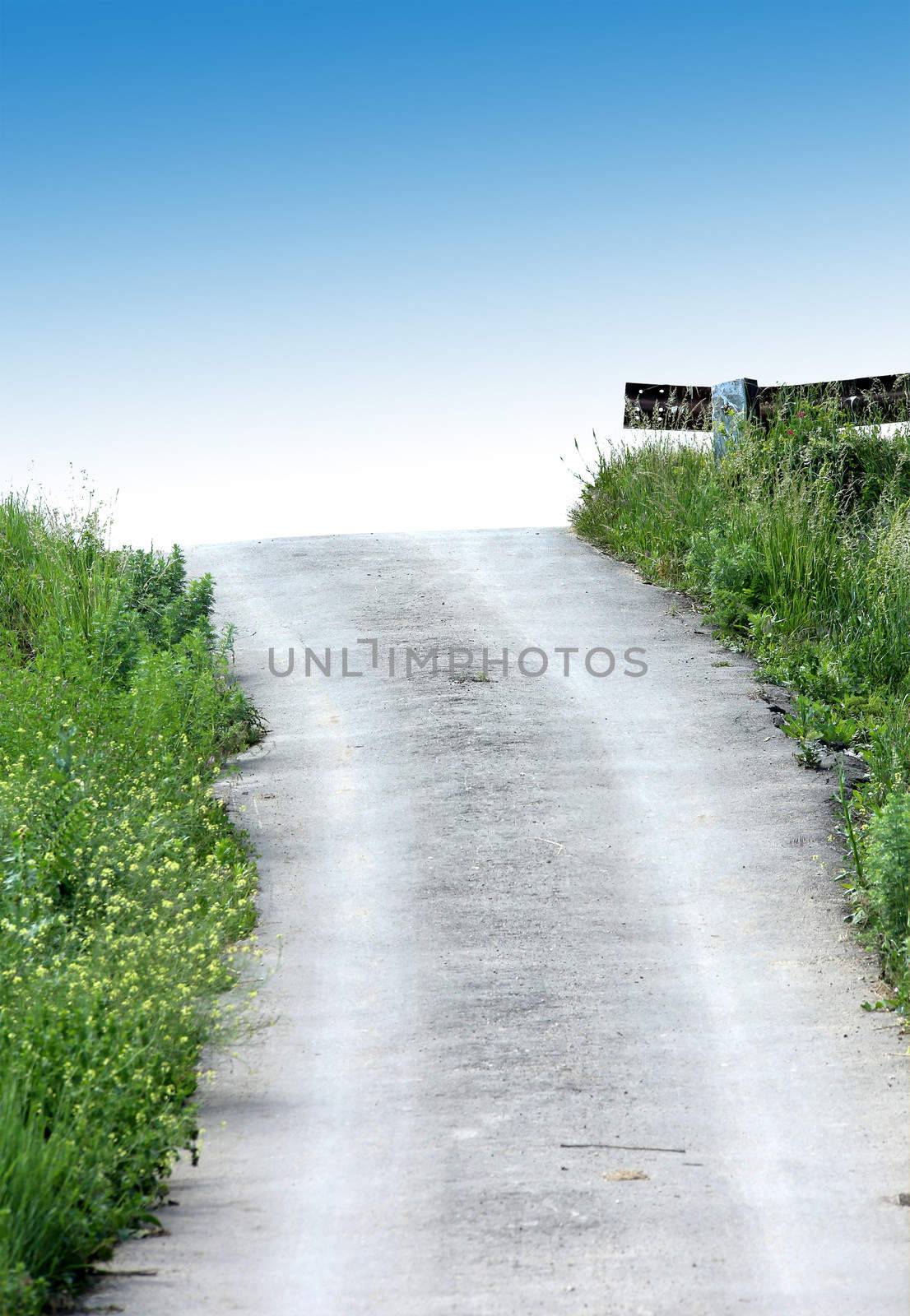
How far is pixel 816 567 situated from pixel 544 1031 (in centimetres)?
674

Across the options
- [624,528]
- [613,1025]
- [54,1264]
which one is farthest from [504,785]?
[624,528]

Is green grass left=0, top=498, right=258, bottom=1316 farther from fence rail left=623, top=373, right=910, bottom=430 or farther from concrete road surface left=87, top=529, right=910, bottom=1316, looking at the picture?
fence rail left=623, top=373, right=910, bottom=430

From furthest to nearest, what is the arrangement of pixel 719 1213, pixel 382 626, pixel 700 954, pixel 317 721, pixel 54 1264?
pixel 382 626 → pixel 317 721 → pixel 700 954 → pixel 719 1213 → pixel 54 1264

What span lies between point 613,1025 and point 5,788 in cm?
354

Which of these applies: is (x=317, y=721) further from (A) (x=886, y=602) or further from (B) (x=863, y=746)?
(A) (x=886, y=602)

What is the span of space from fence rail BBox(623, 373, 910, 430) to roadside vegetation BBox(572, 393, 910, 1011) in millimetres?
246

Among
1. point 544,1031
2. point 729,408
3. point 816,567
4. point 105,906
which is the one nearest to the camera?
point 544,1031

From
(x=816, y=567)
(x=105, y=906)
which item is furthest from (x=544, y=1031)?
(x=816, y=567)

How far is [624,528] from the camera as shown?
14.7 meters

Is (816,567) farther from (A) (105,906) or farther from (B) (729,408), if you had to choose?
(A) (105,906)

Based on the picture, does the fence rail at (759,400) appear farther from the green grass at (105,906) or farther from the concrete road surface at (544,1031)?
the green grass at (105,906)

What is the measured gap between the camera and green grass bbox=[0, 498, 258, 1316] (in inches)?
167

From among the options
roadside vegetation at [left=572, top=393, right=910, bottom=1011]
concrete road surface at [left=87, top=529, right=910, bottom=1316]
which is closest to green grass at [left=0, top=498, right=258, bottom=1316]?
concrete road surface at [left=87, top=529, right=910, bottom=1316]

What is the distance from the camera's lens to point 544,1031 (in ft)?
18.9
